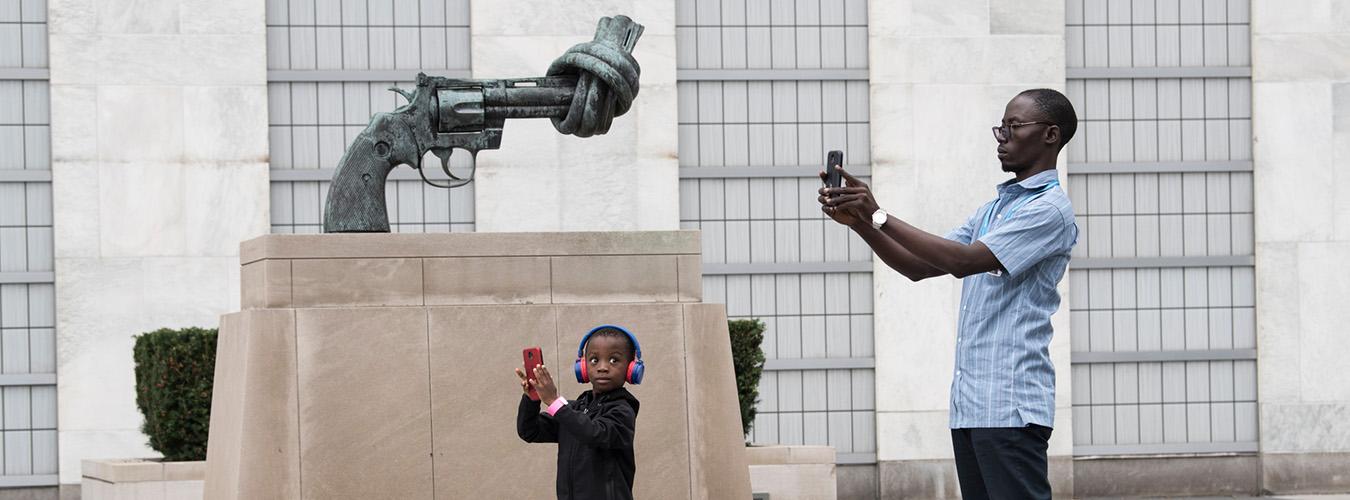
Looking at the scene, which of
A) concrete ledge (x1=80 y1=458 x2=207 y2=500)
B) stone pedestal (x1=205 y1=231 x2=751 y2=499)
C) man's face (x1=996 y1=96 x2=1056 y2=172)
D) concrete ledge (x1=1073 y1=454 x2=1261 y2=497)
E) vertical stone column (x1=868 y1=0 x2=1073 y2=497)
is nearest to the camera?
man's face (x1=996 y1=96 x2=1056 y2=172)

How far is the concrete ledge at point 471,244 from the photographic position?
331 inches

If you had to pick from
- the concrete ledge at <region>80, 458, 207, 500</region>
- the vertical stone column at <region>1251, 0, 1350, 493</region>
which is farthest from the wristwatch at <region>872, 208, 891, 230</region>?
the vertical stone column at <region>1251, 0, 1350, 493</region>

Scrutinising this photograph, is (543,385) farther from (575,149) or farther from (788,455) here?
(575,149)

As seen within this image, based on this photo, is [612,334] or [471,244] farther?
[471,244]

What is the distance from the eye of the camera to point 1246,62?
15.7 metres

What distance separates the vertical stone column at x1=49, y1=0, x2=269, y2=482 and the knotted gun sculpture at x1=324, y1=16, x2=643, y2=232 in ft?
19.7

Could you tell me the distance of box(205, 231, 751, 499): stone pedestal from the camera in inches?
329

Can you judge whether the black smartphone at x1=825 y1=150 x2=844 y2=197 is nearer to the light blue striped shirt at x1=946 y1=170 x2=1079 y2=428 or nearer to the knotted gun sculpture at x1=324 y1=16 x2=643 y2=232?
the light blue striped shirt at x1=946 y1=170 x2=1079 y2=428

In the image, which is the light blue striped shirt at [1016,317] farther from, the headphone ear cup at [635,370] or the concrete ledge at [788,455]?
the concrete ledge at [788,455]

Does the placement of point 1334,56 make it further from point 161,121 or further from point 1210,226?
point 161,121

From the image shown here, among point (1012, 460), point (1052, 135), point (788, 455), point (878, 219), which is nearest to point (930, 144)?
point (788, 455)

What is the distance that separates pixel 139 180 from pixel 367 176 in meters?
6.37

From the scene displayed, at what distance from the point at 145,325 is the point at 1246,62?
997 centimetres

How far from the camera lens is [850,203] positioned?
4691 millimetres
